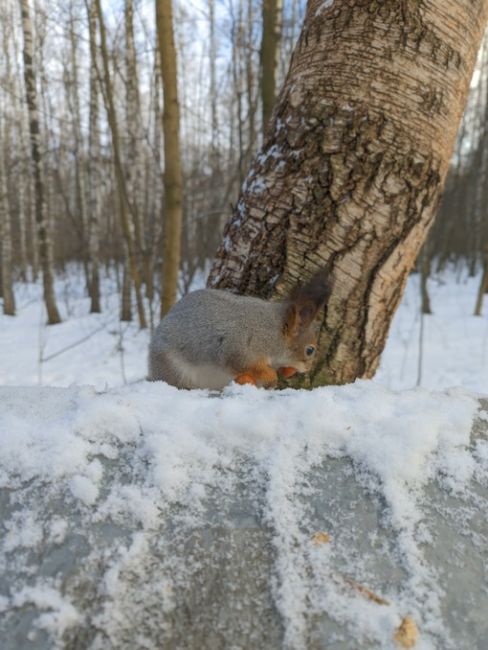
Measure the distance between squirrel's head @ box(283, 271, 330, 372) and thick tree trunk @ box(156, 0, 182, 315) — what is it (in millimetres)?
2081

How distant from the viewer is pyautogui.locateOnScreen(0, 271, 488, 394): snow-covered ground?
22.0 ft

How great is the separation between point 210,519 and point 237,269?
131cm

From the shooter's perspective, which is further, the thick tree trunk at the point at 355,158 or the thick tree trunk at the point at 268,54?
the thick tree trunk at the point at 268,54

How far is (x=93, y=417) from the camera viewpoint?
1.12 m

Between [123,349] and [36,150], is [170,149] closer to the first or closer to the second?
[123,349]

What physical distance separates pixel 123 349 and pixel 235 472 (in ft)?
24.6

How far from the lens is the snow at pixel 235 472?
81cm

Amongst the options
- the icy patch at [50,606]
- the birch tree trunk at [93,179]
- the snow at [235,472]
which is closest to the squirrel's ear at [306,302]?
the snow at [235,472]

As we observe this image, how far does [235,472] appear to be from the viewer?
1.05 meters

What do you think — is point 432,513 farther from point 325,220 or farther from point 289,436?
point 325,220

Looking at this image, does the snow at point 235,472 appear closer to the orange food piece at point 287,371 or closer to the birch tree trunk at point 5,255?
the orange food piece at point 287,371

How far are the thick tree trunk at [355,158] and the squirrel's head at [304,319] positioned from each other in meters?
0.12

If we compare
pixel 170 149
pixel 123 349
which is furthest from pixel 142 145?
pixel 170 149

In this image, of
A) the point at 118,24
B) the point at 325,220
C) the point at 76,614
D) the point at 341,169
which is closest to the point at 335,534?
the point at 76,614
